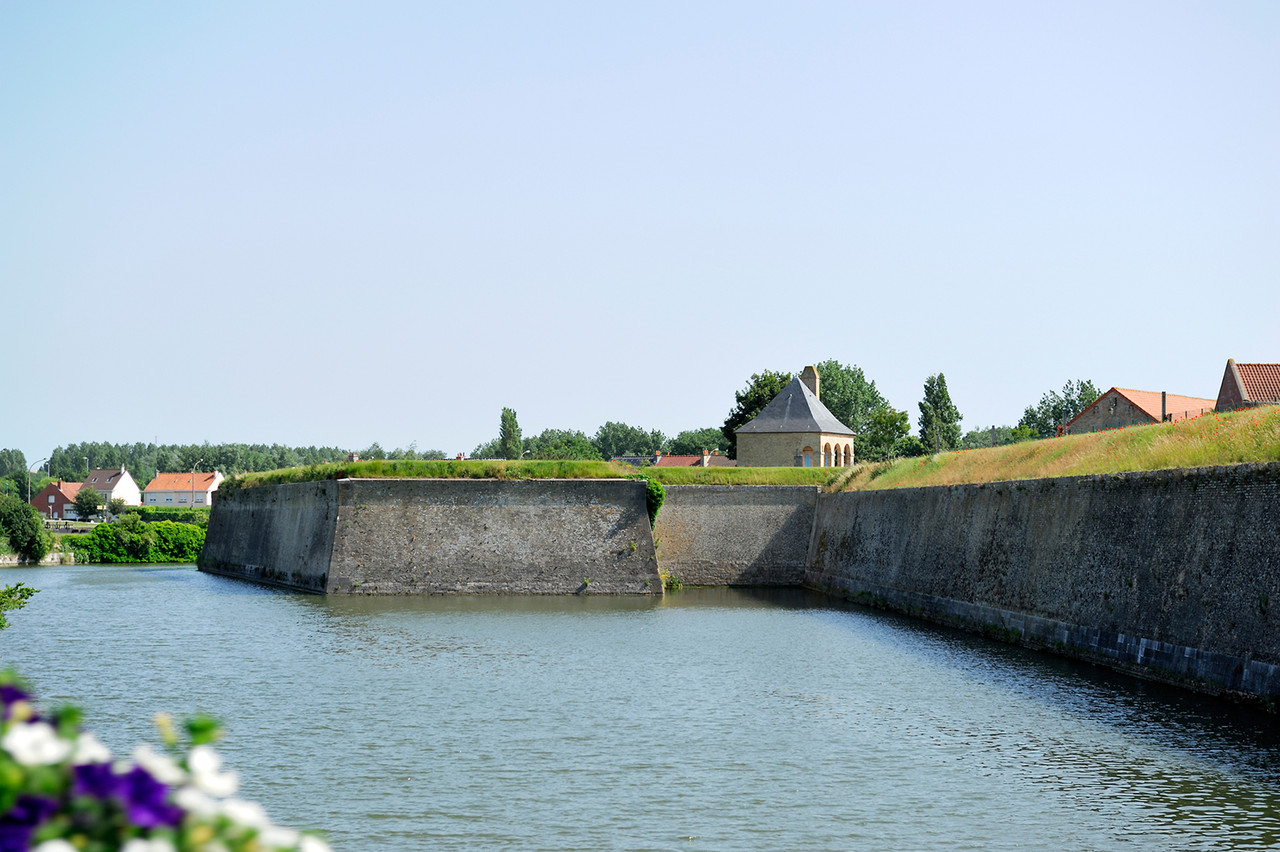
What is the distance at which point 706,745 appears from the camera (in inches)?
543

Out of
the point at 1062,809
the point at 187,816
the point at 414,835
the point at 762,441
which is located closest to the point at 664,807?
the point at 414,835

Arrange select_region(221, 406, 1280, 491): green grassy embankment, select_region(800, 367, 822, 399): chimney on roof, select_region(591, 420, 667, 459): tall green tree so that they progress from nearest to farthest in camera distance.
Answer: select_region(221, 406, 1280, 491): green grassy embankment
select_region(800, 367, 822, 399): chimney on roof
select_region(591, 420, 667, 459): tall green tree

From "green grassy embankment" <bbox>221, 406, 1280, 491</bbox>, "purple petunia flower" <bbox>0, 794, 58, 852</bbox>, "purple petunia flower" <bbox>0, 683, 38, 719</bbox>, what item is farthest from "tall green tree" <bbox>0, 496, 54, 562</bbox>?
"purple petunia flower" <bbox>0, 794, 58, 852</bbox>

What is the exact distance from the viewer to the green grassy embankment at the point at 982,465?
18266 millimetres

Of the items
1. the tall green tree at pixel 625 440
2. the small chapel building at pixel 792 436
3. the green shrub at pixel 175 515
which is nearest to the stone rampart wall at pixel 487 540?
the small chapel building at pixel 792 436

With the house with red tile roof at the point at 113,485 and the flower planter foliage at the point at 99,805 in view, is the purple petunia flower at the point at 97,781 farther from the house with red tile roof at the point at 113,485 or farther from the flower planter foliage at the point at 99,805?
the house with red tile roof at the point at 113,485

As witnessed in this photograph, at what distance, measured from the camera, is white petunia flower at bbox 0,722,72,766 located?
250 centimetres

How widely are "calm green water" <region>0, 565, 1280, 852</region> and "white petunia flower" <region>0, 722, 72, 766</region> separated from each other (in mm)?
7910

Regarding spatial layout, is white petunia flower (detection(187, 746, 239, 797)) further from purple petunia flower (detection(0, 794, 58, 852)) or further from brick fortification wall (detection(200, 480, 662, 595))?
brick fortification wall (detection(200, 480, 662, 595))

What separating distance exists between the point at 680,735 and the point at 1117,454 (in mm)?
12673

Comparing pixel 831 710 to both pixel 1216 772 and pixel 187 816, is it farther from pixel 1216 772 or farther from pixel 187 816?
pixel 187 816

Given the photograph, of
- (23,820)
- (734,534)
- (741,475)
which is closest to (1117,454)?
(734,534)

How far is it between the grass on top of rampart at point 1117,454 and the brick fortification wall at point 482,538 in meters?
8.03

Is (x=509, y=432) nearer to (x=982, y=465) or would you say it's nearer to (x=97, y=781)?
(x=982, y=465)
